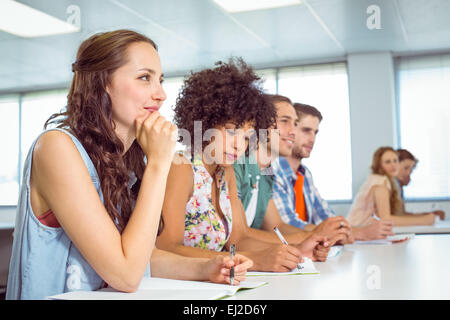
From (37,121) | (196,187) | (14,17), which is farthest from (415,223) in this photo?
(37,121)

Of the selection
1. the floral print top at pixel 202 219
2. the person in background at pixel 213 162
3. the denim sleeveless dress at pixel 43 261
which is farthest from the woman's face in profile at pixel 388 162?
the denim sleeveless dress at pixel 43 261

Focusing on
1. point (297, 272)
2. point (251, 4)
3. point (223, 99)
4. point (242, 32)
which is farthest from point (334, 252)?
point (242, 32)

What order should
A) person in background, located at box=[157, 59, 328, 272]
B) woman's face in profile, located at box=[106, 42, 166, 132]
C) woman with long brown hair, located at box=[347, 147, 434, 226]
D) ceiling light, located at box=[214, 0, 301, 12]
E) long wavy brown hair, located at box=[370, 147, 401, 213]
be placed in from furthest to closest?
1. ceiling light, located at box=[214, 0, 301, 12]
2. long wavy brown hair, located at box=[370, 147, 401, 213]
3. woman with long brown hair, located at box=[347, 147, 434, 226]
4. person in background, located at box=[157, 59, 328, 272]
5. woman's face in profile, located at box=[106, 42, 166, 132]

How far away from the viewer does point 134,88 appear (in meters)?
1.18

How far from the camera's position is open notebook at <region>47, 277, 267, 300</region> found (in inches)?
36.1

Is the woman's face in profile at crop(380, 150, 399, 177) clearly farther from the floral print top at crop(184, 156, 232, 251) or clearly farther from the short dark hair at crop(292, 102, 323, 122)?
the floral print top at crop(184, 156, 232, 251)

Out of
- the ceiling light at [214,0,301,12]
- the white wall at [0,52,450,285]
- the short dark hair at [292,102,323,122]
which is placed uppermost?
the ceiling light at [214,0,301,12]

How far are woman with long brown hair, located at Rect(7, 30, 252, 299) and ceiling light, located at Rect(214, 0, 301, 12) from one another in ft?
11.4

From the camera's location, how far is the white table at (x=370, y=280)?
997 mm

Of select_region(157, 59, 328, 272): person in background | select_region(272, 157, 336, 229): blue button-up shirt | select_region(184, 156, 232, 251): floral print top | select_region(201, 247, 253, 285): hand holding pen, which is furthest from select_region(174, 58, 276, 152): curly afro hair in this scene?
select_region(201, 247, 253, 285): hand holding pen

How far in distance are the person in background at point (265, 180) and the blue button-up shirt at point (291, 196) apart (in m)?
0.06
